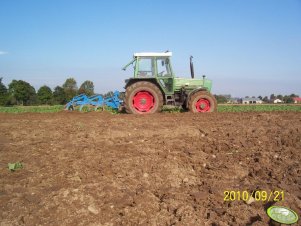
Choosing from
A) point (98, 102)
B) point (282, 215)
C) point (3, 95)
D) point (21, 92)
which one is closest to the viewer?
point (282, 215)

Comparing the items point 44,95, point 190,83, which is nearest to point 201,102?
point 190,83

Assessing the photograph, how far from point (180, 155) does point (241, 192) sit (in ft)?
4.62

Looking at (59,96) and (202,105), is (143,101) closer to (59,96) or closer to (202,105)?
(202,105)

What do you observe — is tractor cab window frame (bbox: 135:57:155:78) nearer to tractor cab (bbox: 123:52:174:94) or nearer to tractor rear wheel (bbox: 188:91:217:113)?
tractor cab (bbox: 123:52:174:94)

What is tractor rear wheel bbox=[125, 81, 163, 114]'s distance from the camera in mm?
10773

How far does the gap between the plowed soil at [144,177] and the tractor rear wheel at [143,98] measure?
4.60 meters

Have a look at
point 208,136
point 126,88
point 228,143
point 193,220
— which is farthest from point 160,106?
point 193,220

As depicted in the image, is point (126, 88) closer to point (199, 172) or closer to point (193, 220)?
point (199, 172)

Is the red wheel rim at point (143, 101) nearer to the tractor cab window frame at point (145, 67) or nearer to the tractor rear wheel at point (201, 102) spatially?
the tractor cab window frame at point (145, 67)

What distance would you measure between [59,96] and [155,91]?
54635 millimetres

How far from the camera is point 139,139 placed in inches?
233

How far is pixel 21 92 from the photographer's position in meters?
63.8

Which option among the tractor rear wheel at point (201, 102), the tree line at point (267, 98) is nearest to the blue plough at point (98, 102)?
the tractor rear wheel at point (201, 102)

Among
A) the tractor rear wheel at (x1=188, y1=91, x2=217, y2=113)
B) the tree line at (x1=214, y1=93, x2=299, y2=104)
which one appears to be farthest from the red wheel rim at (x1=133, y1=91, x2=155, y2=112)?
the tree line at (x1=214, y1=93, x2=299, y2=104)
